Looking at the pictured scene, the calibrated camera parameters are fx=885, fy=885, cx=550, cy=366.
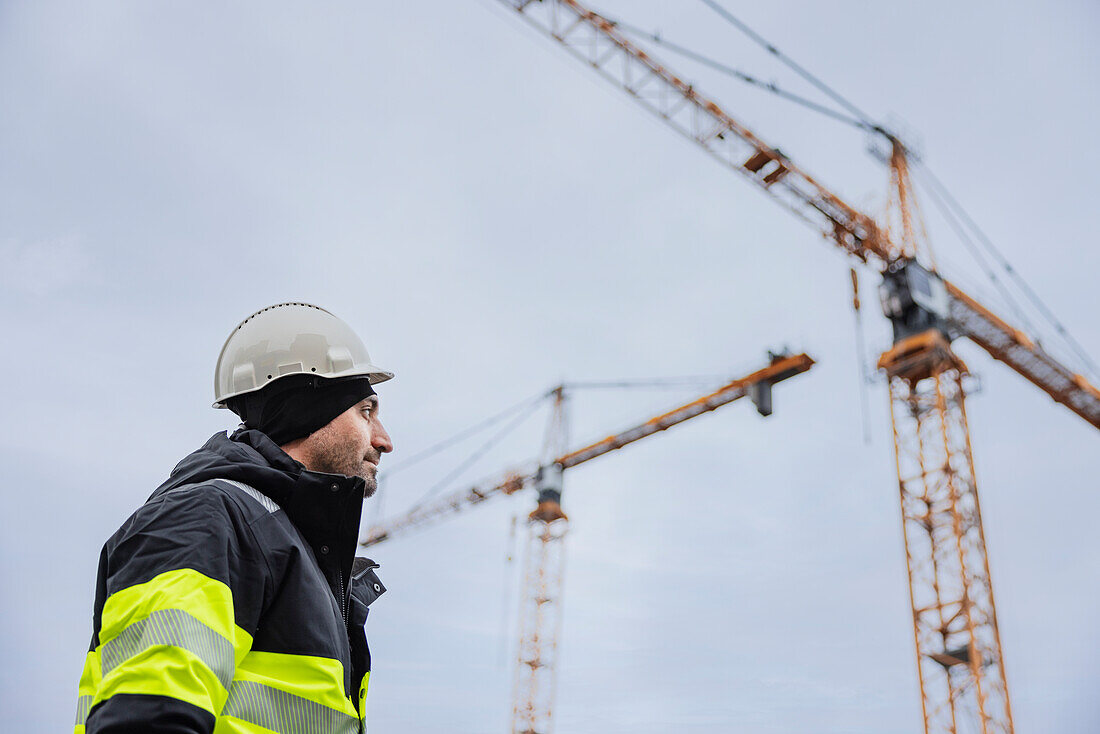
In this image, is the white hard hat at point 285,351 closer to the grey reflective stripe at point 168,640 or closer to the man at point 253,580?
the man at point 253,580

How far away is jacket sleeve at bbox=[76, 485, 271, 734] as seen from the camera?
5.40 feet

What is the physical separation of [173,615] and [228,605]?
5.9 inches

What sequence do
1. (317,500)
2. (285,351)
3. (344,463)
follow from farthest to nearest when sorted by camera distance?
(285,351) < (344,463) < (317,500)

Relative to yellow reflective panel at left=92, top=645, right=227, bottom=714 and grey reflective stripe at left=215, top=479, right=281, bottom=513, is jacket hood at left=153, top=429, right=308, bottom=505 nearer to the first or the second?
grey reflective stripe at left=215, top=479, right=281, bottom=513

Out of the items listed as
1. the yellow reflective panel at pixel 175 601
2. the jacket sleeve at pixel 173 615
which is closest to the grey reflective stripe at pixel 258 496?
the jacket sleeve at pixel 173 615

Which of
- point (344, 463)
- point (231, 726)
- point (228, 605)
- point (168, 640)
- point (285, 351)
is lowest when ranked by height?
point (231, 726)

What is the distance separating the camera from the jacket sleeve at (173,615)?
165cm

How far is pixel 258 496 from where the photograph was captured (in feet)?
7.39

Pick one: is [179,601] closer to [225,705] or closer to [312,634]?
[225,705]

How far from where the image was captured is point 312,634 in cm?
213

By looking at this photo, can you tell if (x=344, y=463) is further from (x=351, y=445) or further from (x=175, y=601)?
(x=175, y=601)

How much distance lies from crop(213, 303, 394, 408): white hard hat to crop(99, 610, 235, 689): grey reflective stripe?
1189mm

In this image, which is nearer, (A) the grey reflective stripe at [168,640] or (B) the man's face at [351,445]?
(A) the grey reflective stripe at [168,640]

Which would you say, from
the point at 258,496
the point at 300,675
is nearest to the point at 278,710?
the point at 300,675
